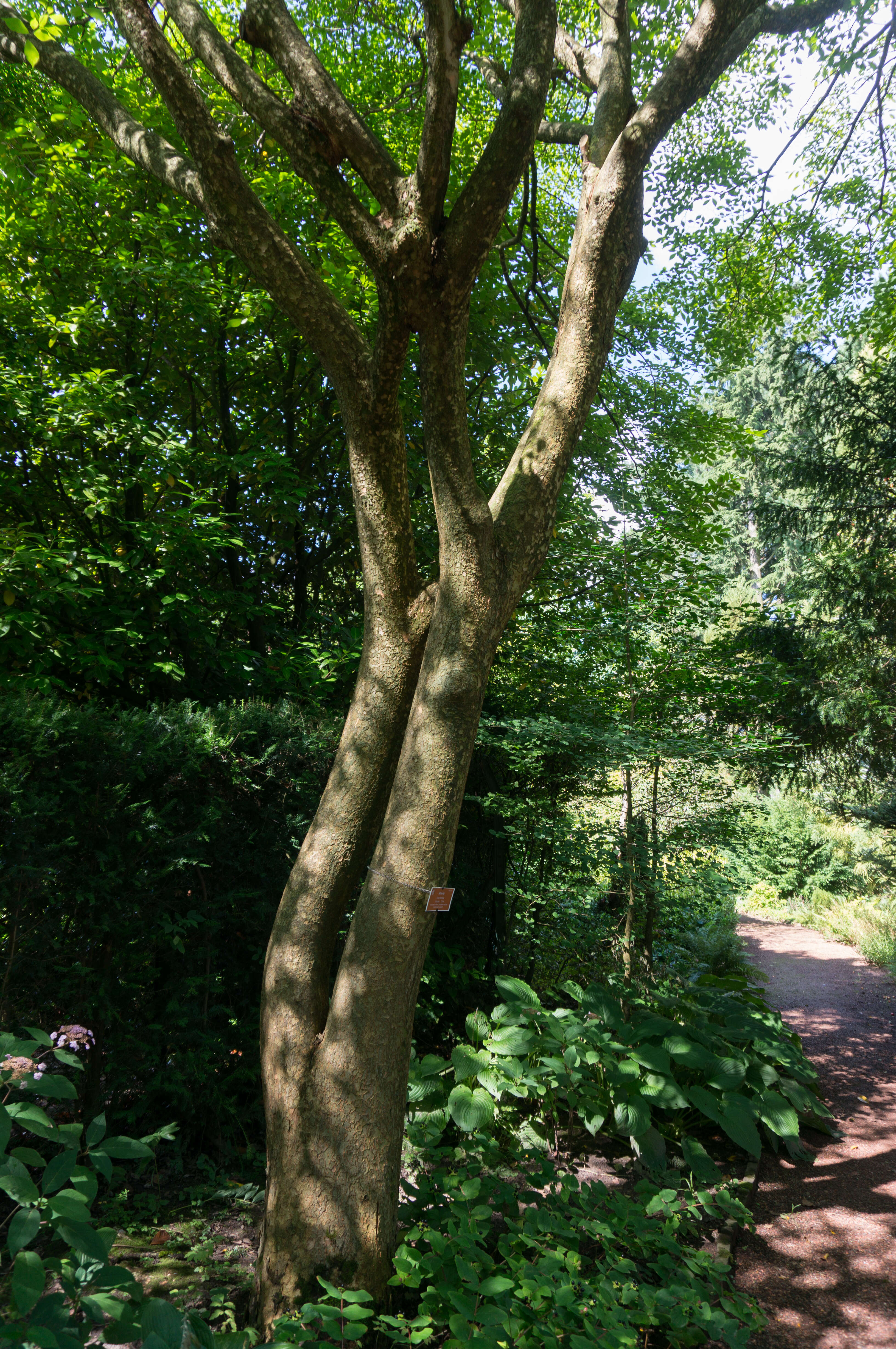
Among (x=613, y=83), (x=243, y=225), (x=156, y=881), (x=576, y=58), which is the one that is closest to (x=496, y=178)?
(x=243, y=225)

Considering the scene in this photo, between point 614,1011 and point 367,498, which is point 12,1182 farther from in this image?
point 614,1011

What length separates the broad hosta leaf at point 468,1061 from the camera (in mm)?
3078

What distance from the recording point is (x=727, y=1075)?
3.51m

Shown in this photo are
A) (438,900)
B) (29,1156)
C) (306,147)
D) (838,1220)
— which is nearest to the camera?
(29,1156)

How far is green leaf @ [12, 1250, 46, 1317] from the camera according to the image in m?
1.25

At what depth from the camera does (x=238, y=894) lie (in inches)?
136

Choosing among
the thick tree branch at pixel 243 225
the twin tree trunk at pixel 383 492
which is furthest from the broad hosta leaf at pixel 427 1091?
the thick tree branch at pixel 243 225

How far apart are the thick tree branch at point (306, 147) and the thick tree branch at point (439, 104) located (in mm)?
232

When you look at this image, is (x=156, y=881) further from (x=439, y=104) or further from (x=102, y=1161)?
(x=439, y=104)

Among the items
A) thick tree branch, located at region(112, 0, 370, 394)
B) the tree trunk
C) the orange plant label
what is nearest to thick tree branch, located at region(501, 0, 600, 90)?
thick tree branch, located at region(112, 0, 370, 394)

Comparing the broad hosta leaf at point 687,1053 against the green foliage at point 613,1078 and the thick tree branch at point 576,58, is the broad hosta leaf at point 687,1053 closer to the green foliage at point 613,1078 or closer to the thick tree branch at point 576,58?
the green foliage at point 613,1078

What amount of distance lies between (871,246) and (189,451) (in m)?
6.62

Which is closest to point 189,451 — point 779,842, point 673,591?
point 673,591

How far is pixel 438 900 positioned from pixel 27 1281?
4.91 feet
